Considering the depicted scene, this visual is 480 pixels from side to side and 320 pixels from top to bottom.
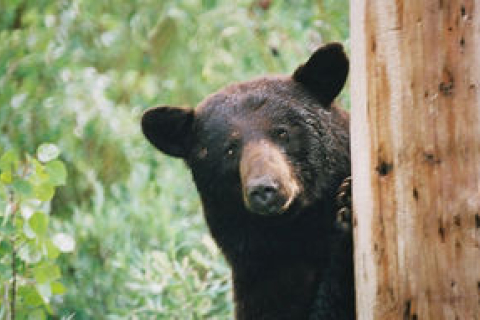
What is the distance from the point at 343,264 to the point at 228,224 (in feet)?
→ 3.02

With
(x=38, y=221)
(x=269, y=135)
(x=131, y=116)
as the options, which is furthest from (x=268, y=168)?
(x=131, y=116)

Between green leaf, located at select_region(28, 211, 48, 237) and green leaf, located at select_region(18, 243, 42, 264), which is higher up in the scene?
green leaf, located at select_region(28, 211, 48, 237)

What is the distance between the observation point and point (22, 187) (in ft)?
14.8

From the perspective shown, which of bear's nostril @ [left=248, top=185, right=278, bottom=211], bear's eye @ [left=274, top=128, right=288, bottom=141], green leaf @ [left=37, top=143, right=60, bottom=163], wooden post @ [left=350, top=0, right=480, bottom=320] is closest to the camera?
wooden post @ [left=350, top=0, right=480, bottom=320]

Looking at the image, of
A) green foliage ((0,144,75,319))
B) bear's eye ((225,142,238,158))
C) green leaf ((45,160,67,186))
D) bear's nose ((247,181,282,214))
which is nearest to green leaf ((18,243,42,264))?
green foliage ((0,144,75,319))

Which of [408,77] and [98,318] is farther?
[98,318]

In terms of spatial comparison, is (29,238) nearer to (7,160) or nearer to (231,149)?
(7,160)

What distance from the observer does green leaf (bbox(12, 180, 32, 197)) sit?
452cm

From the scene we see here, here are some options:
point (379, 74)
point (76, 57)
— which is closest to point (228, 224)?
point (379, 74)

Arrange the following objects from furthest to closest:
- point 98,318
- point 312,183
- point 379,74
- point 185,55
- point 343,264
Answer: point 185,55 < point 98,318 < point 312,183 < point 343,264 < point 379,74

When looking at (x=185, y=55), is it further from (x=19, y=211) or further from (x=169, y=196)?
(x=19, y=211)

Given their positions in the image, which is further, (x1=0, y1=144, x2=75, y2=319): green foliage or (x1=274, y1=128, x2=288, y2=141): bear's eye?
(x1=274, y1=128, x2=288, y2=141): bear's eye

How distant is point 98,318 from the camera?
25.7 feet

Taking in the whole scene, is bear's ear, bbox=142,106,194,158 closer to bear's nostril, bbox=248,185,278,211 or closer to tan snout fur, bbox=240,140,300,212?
tan snout fur, bbox=240,140,300,212
